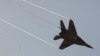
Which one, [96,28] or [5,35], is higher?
[96,28]

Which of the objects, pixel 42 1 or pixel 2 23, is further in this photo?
pixel 42 1

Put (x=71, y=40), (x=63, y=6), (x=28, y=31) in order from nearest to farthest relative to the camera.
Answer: (x=71, y=40)
(x=28, y=31)
(x=63, y=6)

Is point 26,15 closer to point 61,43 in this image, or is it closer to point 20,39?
point 20,39

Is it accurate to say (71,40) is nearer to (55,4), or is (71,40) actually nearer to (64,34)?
(64,34)

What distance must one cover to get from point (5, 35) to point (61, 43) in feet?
1.37

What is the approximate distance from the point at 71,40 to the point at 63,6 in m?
0.47

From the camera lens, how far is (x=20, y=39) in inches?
99.2

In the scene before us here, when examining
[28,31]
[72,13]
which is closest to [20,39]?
[28,31]

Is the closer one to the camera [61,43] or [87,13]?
[61,43]

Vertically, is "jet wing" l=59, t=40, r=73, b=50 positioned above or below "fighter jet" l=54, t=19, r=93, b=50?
below

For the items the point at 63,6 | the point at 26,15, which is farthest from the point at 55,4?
the point at 26,15

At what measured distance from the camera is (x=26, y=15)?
273 centimetres

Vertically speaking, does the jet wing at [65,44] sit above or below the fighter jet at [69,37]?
below

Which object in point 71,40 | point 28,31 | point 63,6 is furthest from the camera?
point 63,6
